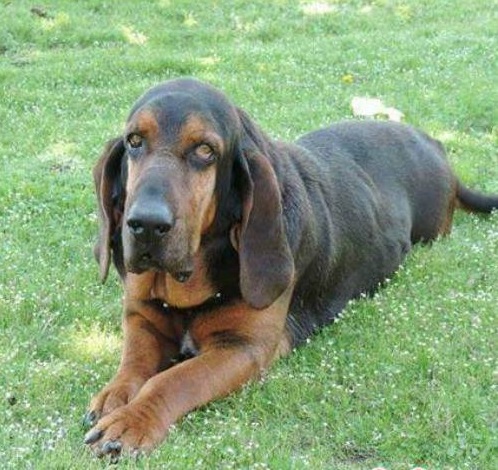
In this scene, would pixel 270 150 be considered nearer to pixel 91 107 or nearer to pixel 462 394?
pixel 462 394

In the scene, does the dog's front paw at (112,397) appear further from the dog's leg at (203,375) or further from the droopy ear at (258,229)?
the droopy ear at (258,229)

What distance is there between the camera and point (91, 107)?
1105 centimetres

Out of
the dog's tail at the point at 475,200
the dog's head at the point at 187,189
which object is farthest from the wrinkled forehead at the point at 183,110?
the dog's tail at the point at 475,200

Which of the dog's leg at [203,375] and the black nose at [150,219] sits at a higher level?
the black nose at [150,219]

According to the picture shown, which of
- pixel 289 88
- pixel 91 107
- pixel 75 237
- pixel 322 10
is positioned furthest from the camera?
pixel 322 10

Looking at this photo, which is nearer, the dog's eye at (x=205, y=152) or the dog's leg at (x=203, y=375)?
the dog's leg at (x=203, y=375)

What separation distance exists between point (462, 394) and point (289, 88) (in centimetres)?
746

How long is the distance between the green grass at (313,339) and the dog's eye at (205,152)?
1184 millimetres

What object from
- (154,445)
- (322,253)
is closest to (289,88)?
(322,253)

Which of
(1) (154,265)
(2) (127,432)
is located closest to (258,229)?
(1) (154,265)

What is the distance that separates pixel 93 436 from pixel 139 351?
86cm

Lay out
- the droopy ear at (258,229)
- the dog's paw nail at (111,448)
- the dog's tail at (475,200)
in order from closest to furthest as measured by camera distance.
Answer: the dog's paw nail at (111,448) < the droopy ear at (258,229) < the dog's tail at (475,200)

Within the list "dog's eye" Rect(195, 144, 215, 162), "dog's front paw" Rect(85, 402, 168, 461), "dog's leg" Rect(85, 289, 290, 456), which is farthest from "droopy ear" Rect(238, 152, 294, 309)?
"dog's front paw" Rect(85, 402, 168, 461)

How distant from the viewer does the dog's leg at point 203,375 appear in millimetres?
4223
